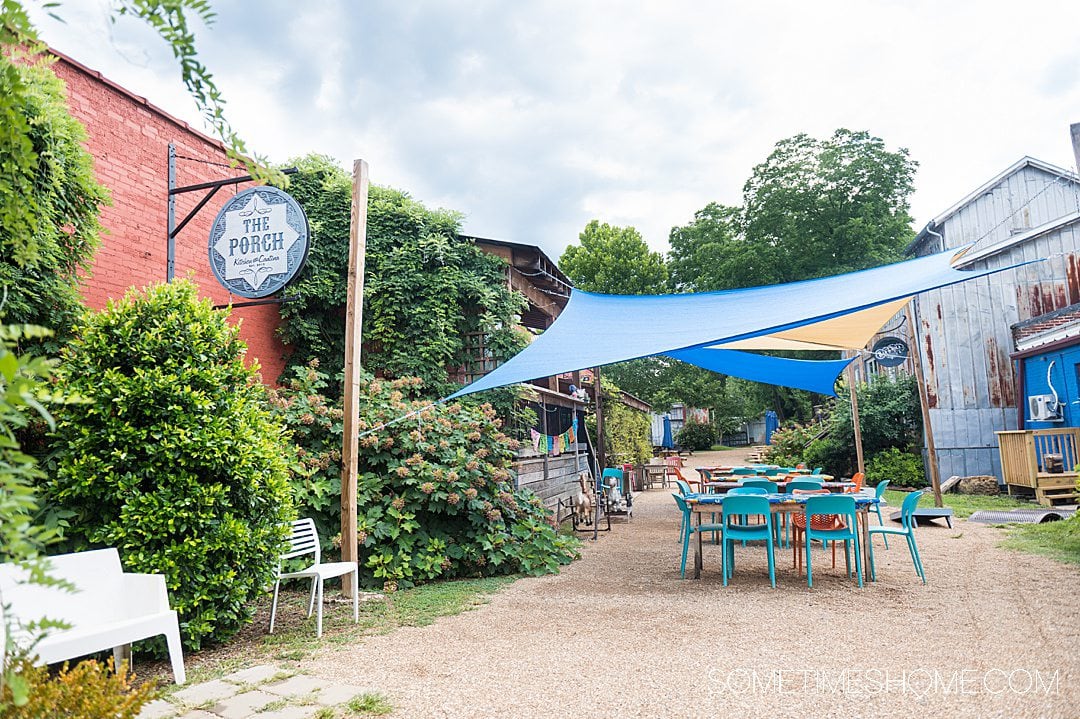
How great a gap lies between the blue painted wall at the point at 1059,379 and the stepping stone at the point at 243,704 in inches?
474

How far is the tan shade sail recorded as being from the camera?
760cm

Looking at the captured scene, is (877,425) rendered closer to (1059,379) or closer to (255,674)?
(1059,379)

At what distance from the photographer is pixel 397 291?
8391mm

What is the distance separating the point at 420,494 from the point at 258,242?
2556 millimetres

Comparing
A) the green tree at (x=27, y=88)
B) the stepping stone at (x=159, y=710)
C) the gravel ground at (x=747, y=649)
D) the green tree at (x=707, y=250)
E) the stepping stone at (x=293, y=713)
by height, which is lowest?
the gravel ground at (x=747, y=649)

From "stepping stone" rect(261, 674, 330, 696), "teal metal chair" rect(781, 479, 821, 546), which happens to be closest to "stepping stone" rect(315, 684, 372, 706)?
"stepping stone" rect(261, 674, 330, 696)

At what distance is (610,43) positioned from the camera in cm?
709

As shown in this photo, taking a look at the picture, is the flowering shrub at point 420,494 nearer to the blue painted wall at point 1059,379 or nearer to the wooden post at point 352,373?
the wooden post at point 352,373

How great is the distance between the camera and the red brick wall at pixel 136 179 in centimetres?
570

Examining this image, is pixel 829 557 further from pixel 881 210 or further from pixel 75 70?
pixel 881 210

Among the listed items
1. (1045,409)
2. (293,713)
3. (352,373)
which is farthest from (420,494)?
(1045,409)

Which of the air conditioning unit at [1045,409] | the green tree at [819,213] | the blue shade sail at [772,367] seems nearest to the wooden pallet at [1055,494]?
the air conditioning unit at [1045,409]

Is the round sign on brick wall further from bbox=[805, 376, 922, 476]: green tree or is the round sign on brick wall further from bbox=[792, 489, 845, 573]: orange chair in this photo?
bbox=[805, 376, 922, 476]: green tree

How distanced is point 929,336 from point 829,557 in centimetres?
830
